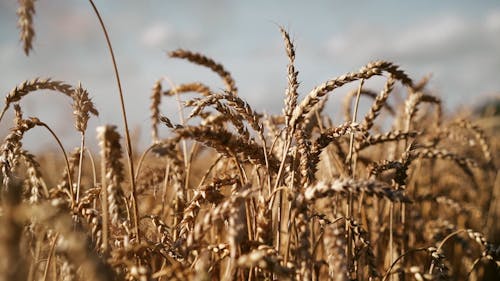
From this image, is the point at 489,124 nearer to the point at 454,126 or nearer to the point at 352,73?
the point at 454,126

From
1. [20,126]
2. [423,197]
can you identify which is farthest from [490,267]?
[20,126]

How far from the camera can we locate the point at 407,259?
3088 millimetres

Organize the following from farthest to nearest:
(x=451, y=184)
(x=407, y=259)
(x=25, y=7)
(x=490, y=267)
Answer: (x=451, y=184)
(x=490, y=267)
(x=407, y=259)
(x=25, y=7)

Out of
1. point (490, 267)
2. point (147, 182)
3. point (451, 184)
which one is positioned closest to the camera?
point (147, 182)

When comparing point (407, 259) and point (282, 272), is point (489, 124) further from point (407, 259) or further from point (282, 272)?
point (282, 272)

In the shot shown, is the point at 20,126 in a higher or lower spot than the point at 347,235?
higher

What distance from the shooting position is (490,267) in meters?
4.09

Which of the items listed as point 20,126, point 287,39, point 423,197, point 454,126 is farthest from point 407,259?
point 20,126

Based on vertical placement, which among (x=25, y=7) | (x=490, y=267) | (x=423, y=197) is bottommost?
(x=490, y=267)

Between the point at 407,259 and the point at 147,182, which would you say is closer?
the point at 147,182

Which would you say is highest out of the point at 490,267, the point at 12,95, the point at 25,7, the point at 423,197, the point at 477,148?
the point at 477,148

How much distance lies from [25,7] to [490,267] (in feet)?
13.3

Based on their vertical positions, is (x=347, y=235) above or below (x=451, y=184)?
below

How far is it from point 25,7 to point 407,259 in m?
2.62
